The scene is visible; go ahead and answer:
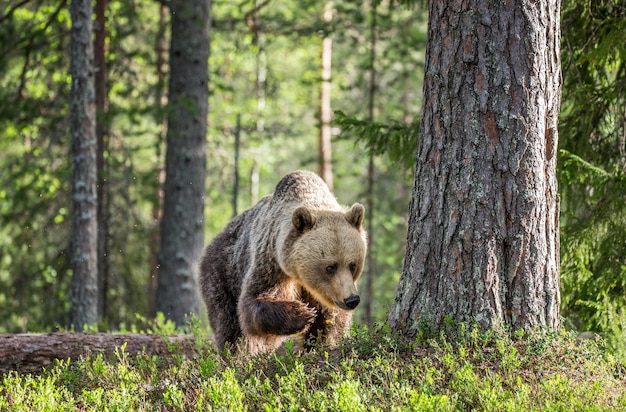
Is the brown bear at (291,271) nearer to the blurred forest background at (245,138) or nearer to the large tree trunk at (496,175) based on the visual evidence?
the blurred forest background at (245,138)

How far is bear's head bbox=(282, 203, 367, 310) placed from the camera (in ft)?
22.5

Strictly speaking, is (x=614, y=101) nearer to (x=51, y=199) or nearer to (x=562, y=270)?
(x=562, y=270)

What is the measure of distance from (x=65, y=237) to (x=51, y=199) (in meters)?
0.91

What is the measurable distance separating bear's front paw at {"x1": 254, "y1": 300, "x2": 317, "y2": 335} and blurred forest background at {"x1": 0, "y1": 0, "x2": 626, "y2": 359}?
1.79 ft

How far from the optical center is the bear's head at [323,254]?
6.85 meters

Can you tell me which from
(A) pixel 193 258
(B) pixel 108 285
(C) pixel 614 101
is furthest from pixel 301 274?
(B) pixel 108 285


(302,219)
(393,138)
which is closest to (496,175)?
(302,219)

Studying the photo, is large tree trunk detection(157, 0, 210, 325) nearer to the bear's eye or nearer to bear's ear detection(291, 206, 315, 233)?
bear's ear detection(291, 206, 315, 233)

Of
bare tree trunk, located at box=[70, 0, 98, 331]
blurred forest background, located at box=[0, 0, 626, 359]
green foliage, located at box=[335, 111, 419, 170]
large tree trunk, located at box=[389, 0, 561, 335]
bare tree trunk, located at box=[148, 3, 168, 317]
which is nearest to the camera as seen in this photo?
large tree trunk, located at box=[389, 0, 561, 335]

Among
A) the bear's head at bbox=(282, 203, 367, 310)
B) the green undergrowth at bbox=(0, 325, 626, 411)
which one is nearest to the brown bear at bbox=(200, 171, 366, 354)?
the bear's head at bbox=(282, 203, 367, 310)

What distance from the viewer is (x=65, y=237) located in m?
16.3

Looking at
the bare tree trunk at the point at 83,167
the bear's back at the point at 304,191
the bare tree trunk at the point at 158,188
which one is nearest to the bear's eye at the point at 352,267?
the bear's back at the point at 304,191

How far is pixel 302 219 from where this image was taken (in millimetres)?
7105

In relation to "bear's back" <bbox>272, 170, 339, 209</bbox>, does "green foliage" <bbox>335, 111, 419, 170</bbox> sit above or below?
above
